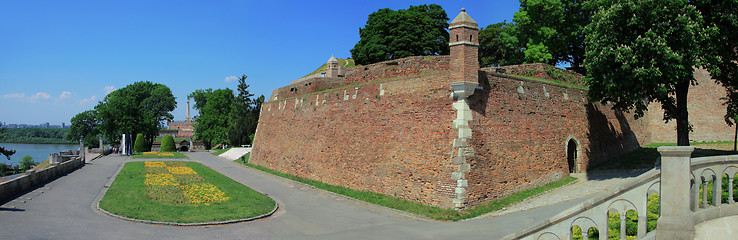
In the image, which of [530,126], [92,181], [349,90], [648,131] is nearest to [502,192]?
[530,126]

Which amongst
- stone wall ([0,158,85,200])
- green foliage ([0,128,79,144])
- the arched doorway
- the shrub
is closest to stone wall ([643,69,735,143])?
the arched doorway

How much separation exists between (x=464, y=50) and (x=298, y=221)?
28.1 ft

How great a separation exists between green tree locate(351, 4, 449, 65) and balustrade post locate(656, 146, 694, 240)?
122 ft

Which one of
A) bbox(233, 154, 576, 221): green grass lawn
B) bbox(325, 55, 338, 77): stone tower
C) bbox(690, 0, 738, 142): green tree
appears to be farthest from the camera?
bbox(325, 55, 338, 77): stone tower

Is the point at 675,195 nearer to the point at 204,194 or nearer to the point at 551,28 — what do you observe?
the point at 204,194

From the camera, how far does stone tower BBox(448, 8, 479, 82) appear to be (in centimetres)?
1529

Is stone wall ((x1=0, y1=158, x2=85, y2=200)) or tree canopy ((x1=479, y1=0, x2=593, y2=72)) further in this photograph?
tree canopy ((x1=479, y1=0, x2=593, y2=72))

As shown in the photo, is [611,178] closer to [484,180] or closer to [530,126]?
[530,126]

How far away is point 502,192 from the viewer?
1638 cm

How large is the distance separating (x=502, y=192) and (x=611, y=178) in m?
5.49

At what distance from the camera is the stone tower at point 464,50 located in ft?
50.2

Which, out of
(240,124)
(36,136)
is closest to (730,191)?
(240,124)

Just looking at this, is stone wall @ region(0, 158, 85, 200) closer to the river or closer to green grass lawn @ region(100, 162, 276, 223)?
green grass lawn @ region(100, 162, 276, 223)

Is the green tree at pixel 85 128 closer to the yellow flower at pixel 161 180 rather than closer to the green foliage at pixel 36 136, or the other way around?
the yellow flower at pixel 161 180
